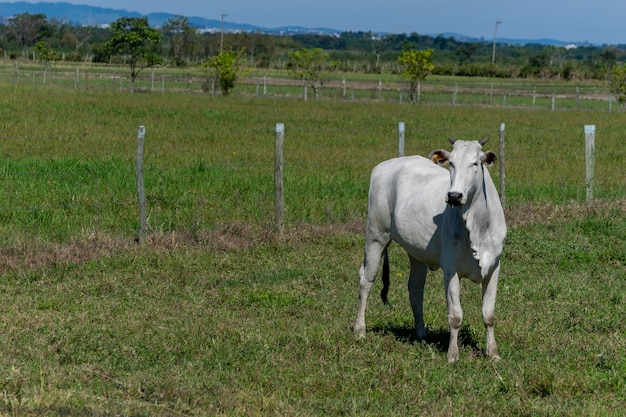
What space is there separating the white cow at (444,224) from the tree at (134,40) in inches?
2037

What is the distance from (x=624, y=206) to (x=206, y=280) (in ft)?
25.3

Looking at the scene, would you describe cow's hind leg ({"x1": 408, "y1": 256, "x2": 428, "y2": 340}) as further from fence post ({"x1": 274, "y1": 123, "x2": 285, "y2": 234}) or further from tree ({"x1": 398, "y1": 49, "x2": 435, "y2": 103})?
tree ({"x1": 398, "y1": 49, "x2": 435, "y2": 103})

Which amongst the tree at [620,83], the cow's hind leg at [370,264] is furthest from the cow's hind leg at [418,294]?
the tree at [620,83]

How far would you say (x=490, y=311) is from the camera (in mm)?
7590

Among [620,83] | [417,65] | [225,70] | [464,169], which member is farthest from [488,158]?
[620,83]

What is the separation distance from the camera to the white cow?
7250 millimetres

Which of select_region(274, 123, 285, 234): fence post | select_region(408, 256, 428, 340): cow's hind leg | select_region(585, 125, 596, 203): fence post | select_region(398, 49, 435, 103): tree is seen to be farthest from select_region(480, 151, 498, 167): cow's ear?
select_region(398, 49, 435, 103): tree

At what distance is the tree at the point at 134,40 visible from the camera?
5909 cm

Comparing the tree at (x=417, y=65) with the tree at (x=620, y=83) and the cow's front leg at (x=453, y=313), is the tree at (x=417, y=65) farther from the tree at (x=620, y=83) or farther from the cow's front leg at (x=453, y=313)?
the cow's front leg at (x=453, y=313)

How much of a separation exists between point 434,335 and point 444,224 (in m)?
1.32

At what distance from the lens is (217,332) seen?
8.10 m

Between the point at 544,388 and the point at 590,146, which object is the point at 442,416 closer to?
the point at 544,388

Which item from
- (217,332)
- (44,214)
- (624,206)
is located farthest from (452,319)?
(624,206)

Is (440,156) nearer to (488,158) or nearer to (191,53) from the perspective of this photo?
(488,158)
